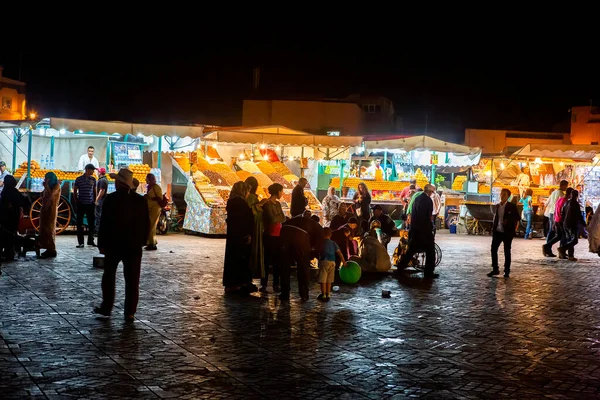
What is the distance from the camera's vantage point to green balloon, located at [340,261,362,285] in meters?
12.2

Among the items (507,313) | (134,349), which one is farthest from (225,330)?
(507,313)

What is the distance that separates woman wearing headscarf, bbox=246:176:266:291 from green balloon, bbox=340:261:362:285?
58.1 inches

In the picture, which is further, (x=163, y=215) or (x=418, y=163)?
(x=418, y=163)

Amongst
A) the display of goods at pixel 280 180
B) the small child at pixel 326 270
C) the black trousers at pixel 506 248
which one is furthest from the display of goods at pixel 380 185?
the small child at pixel 326 270

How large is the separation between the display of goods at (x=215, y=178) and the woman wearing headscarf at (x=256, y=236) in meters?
10.9

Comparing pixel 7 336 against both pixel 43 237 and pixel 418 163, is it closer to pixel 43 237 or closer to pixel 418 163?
pixel 43 237

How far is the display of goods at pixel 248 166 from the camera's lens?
2392 cm

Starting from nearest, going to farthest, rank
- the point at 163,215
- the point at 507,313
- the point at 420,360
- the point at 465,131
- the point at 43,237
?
the point at 420,360 → the point at 507,313 → the point at 43,237 → the point at 163,215 → the point at 465,131

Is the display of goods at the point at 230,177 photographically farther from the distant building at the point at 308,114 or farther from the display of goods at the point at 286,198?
the distant building at the point at 308,114

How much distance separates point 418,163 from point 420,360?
19948mm

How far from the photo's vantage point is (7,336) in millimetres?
7504

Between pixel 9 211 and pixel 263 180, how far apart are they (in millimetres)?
10316

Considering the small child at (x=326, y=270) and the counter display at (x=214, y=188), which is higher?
the counter display at (x=214, y=188)

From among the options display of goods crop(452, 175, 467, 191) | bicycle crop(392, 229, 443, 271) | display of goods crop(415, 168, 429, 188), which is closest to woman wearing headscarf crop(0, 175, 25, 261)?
bicycle crop(392, 229, 443, 271)
